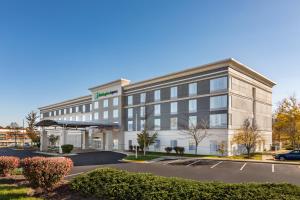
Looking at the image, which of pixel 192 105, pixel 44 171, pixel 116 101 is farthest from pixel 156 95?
pixel 44 171

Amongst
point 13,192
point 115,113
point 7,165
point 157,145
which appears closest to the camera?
point 13,192

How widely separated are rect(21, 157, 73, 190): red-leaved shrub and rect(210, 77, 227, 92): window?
30.0 meters

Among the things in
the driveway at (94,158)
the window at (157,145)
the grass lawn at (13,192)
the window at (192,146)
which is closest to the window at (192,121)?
the window at (192,146)

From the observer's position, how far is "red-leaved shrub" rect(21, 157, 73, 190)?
10648 mm

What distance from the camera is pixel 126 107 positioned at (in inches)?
2103

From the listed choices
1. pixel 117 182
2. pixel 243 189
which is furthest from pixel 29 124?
pixel 243 189

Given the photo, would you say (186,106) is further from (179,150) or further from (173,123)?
(179,150)

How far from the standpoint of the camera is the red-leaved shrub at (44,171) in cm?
1065

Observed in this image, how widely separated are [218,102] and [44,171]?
101ft

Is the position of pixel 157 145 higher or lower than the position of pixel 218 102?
lower

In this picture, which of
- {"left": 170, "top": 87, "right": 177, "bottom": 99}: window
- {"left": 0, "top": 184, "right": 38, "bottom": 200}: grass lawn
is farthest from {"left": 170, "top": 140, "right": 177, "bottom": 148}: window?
{"left": 0, "top": 184, "right": 38, "bottom": 200}: grass lawn

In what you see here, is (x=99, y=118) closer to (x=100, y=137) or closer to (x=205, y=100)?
(x=100, y=137)

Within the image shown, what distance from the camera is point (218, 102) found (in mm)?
36969

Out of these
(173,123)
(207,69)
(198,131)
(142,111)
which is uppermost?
(207,69)
